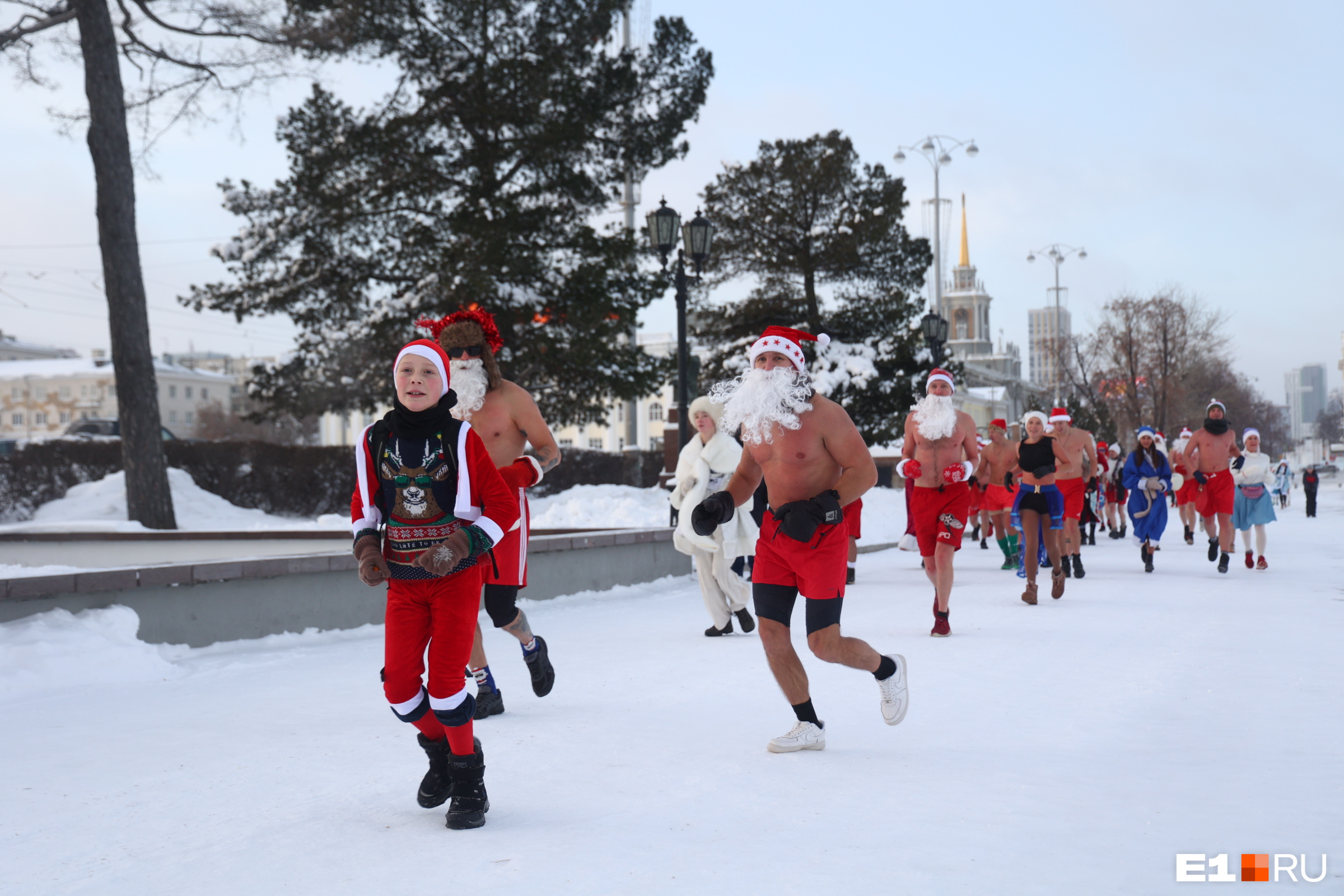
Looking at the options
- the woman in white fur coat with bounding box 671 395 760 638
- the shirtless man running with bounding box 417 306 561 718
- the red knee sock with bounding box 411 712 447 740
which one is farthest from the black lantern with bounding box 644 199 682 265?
the red knee sock with bounding box 411 712 447 740

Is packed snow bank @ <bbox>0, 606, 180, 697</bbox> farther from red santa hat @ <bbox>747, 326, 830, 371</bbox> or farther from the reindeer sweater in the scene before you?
red santa hat @ <bbox>747, 326, 830, 371</bbox>

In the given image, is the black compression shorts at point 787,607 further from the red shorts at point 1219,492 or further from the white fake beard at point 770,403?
the red shorts at point 1219,492

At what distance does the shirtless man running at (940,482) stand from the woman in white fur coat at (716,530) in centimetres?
138

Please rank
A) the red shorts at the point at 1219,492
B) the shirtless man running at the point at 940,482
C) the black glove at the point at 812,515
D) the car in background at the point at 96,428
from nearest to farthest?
the black glove at the point at 812,515 < the shirtless man running at the point at 940,482 < the red shorts at the point at 1219,492 < the car in background at the point at 96,428

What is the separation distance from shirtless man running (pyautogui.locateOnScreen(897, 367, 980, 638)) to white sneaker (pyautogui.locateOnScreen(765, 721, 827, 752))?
11.9 feet

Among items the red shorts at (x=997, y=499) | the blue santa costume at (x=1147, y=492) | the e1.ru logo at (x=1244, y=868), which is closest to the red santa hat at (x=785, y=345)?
the e1.ru logo at (x=1244, y=868)

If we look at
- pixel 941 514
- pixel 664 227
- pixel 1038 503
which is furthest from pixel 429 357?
pixel 664 227

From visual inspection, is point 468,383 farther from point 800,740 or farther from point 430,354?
point 800,740

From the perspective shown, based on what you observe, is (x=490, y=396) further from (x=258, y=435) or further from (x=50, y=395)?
(x=50, y=395)

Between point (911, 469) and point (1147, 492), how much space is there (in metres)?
7.19

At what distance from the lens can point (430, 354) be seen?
428cm

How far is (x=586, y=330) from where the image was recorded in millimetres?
23125

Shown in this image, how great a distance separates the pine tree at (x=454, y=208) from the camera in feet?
74.3

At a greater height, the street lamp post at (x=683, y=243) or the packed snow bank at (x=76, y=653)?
the street lamp post at (x=683, y=243)
